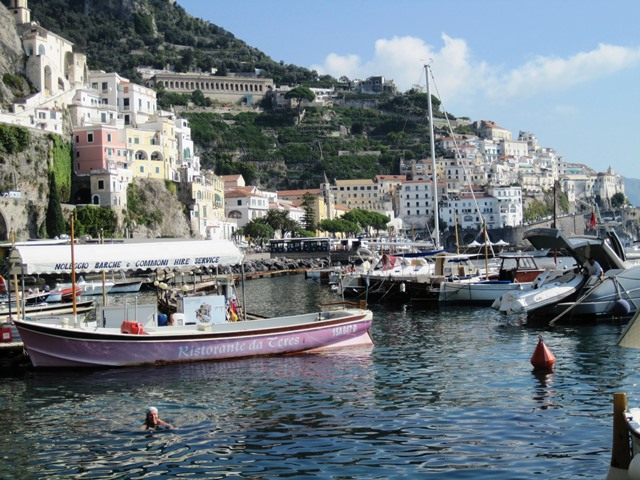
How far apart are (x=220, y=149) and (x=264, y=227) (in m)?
55.1

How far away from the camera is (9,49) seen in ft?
307

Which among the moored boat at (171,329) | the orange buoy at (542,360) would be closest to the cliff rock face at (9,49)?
the moored boat at (171,329)

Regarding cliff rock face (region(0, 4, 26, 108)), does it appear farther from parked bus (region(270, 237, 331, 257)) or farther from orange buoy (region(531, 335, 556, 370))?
orange buoy (region(531, 335, 556, 370))

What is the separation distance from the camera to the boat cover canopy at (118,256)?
2503 cm

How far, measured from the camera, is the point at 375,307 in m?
44.8

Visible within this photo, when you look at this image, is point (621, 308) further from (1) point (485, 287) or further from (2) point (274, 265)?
(2) point (274, 265)

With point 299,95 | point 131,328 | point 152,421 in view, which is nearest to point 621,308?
point 131,328

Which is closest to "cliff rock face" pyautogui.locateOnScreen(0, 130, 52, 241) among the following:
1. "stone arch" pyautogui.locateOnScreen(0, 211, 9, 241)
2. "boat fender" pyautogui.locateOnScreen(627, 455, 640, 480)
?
"stone arch" pyautogui.locateOnScreen(0, 211, 9, 241)

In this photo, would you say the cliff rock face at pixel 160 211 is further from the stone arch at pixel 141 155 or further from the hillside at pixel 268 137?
the hillside at pixel 268 137

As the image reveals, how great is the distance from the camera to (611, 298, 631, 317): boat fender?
32.0 m

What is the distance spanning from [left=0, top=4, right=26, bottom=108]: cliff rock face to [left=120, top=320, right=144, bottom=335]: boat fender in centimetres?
7388

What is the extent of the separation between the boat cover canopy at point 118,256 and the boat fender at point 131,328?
2274 mm

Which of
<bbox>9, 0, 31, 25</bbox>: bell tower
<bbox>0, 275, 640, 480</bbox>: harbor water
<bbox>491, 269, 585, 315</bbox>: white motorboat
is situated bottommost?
<bbox>0, 275, 640, 480</bbox>: harbor water

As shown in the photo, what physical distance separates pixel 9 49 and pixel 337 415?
288ft
